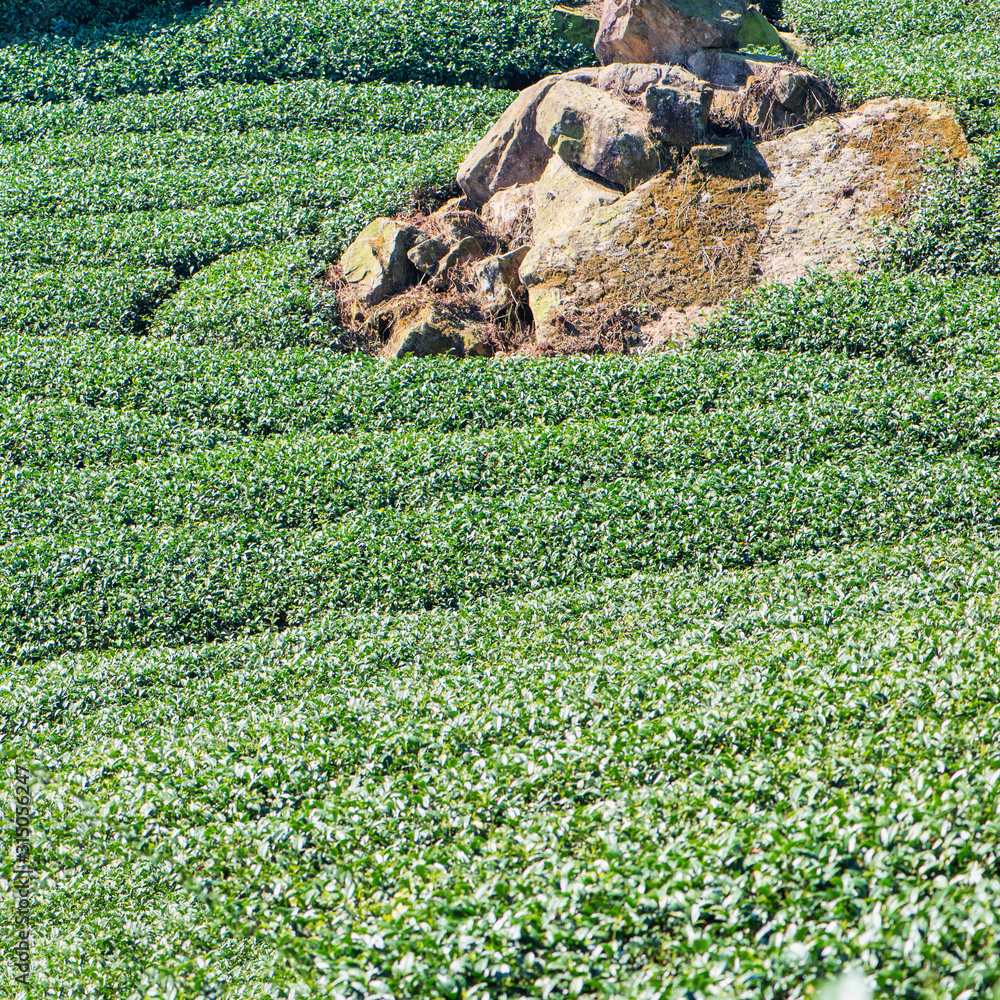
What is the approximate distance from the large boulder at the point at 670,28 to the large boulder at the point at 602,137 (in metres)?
3.96

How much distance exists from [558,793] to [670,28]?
75.4 feet

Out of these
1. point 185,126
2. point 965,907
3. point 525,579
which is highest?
point 185,126

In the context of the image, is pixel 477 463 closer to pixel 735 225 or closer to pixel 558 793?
pixel 558 793

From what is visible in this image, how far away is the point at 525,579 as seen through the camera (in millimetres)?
14609

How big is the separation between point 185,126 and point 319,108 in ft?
14.9

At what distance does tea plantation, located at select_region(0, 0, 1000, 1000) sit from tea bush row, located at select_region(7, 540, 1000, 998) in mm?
43

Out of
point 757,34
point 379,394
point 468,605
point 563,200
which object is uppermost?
point 757,34

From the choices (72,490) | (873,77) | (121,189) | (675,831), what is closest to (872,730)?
(675,831)

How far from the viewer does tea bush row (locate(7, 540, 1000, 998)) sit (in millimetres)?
6527

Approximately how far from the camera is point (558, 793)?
28.5ft

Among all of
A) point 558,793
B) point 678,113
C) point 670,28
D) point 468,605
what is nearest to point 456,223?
point 678,113

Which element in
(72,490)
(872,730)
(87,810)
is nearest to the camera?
(872,730)

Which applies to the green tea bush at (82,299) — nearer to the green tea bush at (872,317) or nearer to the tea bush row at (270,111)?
the tea bush row at (270,111)

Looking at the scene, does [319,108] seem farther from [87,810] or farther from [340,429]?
[87,810]
